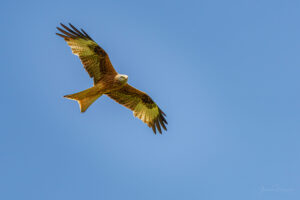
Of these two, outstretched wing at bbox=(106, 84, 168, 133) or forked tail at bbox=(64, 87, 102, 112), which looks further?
outstretched wing at bbox=(106, 84, 168, 133)

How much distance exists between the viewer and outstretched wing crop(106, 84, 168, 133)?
1331 centimetres

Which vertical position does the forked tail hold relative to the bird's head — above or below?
below

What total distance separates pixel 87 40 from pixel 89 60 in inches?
21.8

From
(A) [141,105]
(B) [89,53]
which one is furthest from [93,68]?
(A) [141,105]

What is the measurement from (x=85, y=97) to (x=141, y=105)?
6.85ft

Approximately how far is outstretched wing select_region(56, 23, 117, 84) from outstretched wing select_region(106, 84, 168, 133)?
1.00 meters

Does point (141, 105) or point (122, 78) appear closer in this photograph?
point (122, 78)

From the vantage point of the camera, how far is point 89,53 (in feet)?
40.7

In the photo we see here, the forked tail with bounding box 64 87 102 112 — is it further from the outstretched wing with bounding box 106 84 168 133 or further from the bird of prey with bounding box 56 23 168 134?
the outstretched wing with bounding box 106 84 168 133

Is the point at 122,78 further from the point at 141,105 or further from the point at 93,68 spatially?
the point at 141,105

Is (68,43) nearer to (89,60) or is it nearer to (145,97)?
(89,60)

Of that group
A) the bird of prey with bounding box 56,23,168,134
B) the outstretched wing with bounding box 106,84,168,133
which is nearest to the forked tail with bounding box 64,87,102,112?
the bird of prey with bounding box 56,23,168,134

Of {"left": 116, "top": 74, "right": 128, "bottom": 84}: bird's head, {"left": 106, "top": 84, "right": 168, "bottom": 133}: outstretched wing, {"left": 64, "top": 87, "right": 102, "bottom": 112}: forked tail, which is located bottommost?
{"left": 64, "top": 87, "right": 102, "bottom": 112}: forked tail

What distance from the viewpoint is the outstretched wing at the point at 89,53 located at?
40.2 feet
